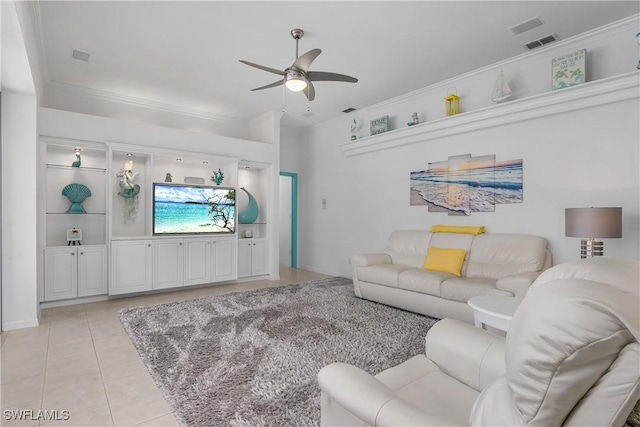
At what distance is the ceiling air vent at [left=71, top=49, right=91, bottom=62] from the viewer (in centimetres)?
→ 389

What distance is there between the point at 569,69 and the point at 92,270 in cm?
629

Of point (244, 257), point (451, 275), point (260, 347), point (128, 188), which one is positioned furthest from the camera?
point (244, 257)

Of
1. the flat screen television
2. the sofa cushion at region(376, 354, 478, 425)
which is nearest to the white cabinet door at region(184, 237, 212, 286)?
the flat screen television

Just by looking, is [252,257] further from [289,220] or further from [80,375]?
[80,375]

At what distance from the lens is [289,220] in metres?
8.00

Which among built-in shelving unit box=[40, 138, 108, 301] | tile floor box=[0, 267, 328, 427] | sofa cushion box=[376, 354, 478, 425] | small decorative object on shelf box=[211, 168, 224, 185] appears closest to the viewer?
sofa cushion box=[376, 354, 478, 425]

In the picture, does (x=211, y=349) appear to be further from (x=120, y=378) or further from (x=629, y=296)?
(x=629, y=296)

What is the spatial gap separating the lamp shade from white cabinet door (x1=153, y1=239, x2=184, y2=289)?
16.4ft

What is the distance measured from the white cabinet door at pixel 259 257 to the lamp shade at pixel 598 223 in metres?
4.57

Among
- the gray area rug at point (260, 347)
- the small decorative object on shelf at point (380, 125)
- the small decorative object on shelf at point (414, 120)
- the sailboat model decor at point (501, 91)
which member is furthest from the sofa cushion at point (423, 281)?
the small decorative object on shelf at point (380, 125)

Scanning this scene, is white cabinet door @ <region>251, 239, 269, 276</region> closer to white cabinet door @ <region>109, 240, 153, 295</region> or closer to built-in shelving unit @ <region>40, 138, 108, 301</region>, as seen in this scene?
white cabinet door @ <region>109, 240, 153, 295</region>

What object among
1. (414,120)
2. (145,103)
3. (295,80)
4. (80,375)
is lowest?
(80,375)

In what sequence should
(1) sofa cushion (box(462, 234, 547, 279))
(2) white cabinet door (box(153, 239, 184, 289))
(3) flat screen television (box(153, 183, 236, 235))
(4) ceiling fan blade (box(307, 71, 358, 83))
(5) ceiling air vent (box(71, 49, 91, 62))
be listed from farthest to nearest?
(3) flat screen television (box(153, 183, 236, 235)) < (2) white cabinet door (box(153, 239, 184, 289)) < (5) ceiling air vent (box(71, 49, 91, 62)) < (1) sofa cushion (box(462, 234, 547, 279)) < (4) ceiling fan blade (box(307, 71, 358, 83))

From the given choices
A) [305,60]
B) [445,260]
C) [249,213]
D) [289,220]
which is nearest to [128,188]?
[249,213]
